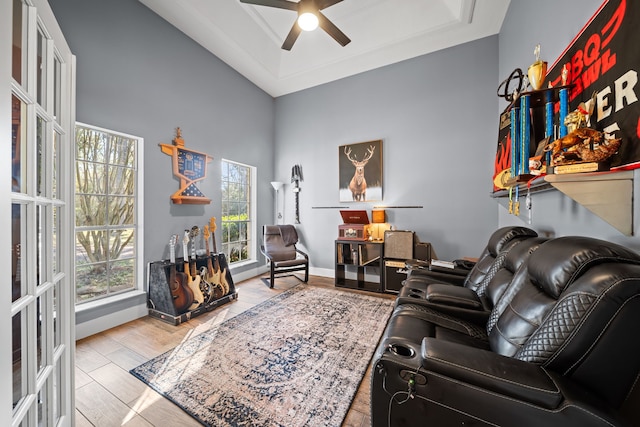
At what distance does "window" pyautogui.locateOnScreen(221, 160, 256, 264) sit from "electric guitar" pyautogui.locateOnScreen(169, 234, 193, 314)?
4.07 ft

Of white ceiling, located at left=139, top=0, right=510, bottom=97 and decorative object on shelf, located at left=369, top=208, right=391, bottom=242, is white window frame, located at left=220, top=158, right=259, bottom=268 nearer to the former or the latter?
white ceiling, located at left=139, top=0, right=510, bottom=97

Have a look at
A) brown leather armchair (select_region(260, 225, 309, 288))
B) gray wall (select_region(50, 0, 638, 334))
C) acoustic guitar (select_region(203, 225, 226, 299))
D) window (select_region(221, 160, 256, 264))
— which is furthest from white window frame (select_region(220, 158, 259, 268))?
acoustic guitar (select_region(203, 225, 226, 299))

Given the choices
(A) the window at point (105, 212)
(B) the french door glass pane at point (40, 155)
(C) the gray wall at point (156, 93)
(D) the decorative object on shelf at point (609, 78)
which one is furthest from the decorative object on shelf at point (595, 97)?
(A) the window at point (105, 212)

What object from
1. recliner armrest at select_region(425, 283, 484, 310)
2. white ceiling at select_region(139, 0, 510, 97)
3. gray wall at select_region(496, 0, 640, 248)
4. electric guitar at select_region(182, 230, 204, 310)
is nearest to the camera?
gray wall at select_region(496, 0, 640, 248)

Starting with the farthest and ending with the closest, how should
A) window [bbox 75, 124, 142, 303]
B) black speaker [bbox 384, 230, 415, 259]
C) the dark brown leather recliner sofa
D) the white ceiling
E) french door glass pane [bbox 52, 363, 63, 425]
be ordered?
Result: black speaker [bbox 384, 230, 415, 259]
the white ceiling
window [bbox 75, 124, 142, 303]
french door glass pane [bbox 52, 363, 63, 425]
the dark brown leather recliner sofa

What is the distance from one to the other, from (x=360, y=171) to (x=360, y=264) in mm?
1570

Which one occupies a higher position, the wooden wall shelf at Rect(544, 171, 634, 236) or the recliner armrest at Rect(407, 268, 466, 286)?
the wooden wall shelf at Rect(544, 171, 634, 236)

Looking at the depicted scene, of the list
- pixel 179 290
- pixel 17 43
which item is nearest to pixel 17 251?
pixel 17 43

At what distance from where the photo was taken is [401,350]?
1.04 m

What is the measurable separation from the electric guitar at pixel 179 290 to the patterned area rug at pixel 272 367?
52cm

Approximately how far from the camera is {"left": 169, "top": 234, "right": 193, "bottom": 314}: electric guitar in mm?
2684

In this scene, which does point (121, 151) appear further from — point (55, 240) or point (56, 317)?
point (56, 317)

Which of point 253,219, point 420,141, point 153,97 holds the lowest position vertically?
point 253,219

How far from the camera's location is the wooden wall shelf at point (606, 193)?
3.43 feet
